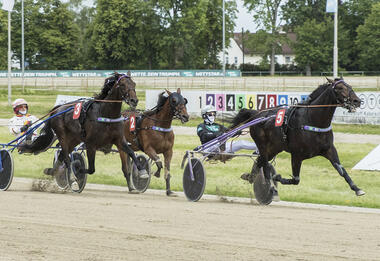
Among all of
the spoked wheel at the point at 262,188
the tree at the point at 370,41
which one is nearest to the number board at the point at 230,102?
the spoked wheel at the point at 262,188

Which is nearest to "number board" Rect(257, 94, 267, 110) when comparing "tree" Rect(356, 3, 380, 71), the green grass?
the green grass

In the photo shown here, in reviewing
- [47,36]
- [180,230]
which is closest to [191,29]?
[47,36]

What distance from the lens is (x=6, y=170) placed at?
438 inches

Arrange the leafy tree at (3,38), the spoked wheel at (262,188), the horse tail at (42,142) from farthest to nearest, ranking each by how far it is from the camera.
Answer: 1. the leafy tree at (3,38)
2. the horse tail at (42,142)
3. the spoked wheel at (262,188)

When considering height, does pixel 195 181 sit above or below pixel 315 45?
below

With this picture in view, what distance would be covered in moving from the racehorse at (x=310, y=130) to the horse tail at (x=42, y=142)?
3609 millimetres

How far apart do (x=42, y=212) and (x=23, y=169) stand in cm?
670

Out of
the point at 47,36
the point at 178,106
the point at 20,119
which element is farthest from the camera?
the point at 47,36

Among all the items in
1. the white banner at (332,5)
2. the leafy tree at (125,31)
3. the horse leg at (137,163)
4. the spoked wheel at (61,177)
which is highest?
the leafy tree at (125,31)

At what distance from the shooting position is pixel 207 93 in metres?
25.4

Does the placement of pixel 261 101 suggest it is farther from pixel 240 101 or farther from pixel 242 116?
pixel 242 116

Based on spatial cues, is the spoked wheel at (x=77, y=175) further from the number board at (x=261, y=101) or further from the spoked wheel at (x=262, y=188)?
the number board at (x=261, y=101)

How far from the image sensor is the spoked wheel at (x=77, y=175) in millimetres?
10789

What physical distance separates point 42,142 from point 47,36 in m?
55.3
